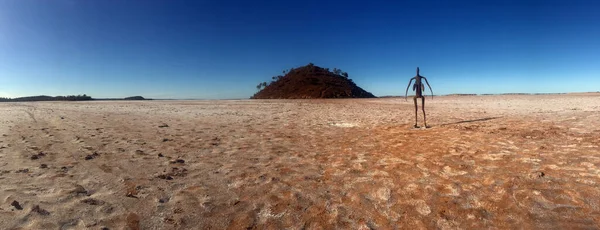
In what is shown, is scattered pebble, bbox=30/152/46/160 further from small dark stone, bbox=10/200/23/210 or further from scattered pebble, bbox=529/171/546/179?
scattered pebble, bbox=529/171/546/179

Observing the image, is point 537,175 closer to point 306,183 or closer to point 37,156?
point 306,183

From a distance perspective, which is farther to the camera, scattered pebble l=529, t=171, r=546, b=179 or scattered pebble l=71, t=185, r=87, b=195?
scattered pebble l=529, t=171, r=546, b=179

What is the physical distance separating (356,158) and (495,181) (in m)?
3.01

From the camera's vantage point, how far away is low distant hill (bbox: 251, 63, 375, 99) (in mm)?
57787

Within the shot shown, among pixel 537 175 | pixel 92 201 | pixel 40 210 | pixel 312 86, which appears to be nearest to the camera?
pixel 40 210

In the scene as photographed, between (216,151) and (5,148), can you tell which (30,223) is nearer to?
(216,151)

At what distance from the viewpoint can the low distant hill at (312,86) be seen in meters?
57.8

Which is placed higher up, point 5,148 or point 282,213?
point 5,148

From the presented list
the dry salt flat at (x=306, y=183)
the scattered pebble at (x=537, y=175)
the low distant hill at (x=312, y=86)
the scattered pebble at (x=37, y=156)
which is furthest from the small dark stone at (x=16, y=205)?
the low distant hill at (x=312, y=86)

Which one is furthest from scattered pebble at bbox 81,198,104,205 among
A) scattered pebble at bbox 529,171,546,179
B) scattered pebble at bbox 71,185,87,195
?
scattered pebble at bbox 529,171,546,179

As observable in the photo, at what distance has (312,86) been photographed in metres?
60.3

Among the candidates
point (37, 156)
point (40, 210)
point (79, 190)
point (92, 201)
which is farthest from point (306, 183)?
point (37, 156)

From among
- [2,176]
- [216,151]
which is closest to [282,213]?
[216,151]

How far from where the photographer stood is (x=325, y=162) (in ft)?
23.4
